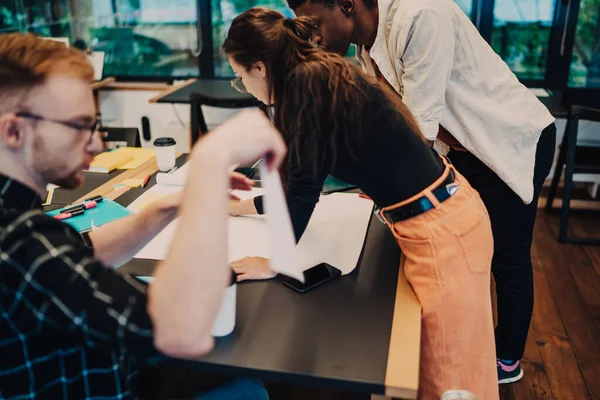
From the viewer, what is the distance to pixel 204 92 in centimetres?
361

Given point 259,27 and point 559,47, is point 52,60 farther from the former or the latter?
point 559,47

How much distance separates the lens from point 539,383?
206 cm

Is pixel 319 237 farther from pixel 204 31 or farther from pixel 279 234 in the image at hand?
pixel 204 31

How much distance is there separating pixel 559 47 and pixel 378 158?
10.3 ft

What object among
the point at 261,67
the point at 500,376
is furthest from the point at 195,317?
the point at 500,376

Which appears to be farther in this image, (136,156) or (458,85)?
(136,156)

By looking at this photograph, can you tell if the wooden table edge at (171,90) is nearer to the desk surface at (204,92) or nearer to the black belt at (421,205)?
the desk surface at (204,92)

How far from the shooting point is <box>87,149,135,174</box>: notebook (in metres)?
2.08

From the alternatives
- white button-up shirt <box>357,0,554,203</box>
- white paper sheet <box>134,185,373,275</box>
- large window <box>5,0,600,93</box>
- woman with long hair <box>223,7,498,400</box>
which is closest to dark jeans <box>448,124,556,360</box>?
white button-up shirt <box>357,0,554,203</box>

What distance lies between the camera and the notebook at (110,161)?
2.08 meters

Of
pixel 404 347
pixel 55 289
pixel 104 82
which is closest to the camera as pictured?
pixel 55 289

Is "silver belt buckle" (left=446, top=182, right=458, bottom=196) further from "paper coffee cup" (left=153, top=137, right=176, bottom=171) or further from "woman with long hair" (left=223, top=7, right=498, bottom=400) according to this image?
"paper coffee cup" (left=153, top=137, right=176, bottom=171)

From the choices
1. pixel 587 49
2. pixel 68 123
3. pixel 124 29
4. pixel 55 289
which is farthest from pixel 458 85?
pixel 124 29

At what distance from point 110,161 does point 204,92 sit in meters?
1.58
